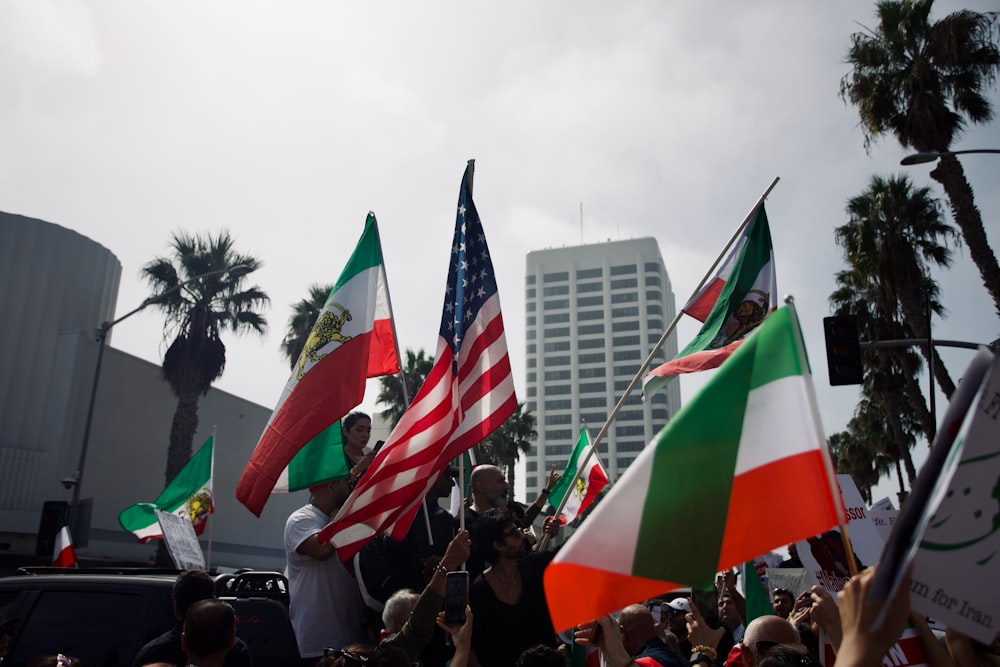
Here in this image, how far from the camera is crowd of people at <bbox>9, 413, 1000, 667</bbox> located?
3158 millimetres

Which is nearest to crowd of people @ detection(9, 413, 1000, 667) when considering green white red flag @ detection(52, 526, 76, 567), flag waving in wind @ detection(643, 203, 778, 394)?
flag waving in wind @ detection(643, 203, 778, 394)

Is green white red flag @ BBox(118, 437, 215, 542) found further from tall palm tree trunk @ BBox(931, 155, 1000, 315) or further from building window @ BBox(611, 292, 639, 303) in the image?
building window @ BBox(611, 292, 639, 303)

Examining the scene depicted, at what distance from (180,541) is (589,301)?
149m

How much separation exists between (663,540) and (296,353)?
29.5m

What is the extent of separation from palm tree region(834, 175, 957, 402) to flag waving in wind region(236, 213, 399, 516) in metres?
16.6

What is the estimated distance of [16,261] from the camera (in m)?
26.2

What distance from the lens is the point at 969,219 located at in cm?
1603

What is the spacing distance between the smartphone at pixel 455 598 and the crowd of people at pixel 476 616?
0.13ft

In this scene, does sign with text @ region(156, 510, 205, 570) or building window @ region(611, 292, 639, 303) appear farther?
building window @ region(611, 292, 639, 303)

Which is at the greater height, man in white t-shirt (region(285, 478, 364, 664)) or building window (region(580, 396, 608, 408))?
building window (region(580, 396, 608, 408))

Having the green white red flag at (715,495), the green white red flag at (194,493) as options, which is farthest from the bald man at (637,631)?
the green white red flag at (194,493)

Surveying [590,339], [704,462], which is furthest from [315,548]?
[590,339]

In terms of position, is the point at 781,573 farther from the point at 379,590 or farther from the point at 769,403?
the point at 769,403

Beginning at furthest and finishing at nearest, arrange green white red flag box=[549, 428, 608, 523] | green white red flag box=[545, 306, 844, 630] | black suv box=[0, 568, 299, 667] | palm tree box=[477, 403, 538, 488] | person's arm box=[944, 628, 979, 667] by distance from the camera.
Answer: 1. palm tree box=[477, 403, 538, 488]
2. green white red flag box=[549, 428, 608, 523]
3. black suv box=[0, 568, 299, 667]
4. person's arm box=[944, 628, 979, 667]
5. green white red flag box=[545, 306, 844, 630]
